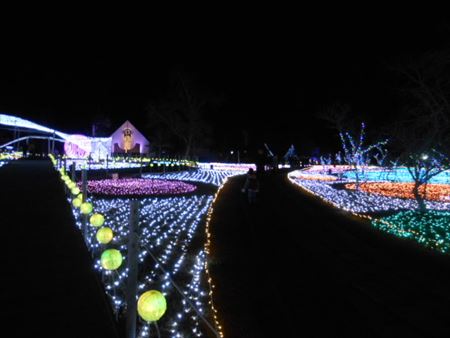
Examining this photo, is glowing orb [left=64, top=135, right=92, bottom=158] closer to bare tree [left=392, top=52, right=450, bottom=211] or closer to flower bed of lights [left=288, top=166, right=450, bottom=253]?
flower bed of lights [left=288, top=166, right=450, bottom=253]

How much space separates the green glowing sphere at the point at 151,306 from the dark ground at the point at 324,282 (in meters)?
1.13

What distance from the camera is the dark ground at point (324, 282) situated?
13.2ft

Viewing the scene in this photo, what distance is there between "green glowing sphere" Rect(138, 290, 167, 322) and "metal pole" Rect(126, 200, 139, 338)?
36cm

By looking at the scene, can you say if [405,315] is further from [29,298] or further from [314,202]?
[314,202]

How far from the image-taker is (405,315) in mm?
4312

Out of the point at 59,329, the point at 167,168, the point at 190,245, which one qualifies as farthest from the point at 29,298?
the point at 167,168

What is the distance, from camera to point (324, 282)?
526 centimetres

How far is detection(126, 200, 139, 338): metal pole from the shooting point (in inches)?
128

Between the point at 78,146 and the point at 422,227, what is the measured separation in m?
35.3

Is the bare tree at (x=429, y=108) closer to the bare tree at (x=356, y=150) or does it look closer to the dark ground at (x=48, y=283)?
the bare tree at (x=356, y=150)

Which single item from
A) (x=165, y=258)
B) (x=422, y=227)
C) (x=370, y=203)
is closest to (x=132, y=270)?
(x=165, y=258)

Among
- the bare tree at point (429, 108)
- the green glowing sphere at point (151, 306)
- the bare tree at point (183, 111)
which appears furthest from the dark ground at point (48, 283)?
the bare tree at point (183, 111)

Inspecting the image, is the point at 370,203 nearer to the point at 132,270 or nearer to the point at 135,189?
the point at 135,189

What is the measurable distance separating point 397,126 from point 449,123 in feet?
7.57
